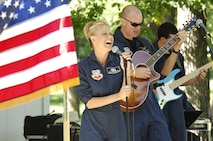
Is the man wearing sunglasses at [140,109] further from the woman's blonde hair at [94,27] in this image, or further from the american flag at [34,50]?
the american flag at [34,50]

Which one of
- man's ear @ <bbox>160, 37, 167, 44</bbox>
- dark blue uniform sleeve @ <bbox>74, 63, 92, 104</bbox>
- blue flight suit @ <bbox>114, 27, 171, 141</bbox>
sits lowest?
blue flight suit @ <bbox>114, 27, 171, 141</bbox>

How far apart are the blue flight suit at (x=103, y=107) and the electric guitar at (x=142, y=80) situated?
0.54m

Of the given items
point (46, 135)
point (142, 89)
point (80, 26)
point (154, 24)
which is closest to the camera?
point (142, 89)

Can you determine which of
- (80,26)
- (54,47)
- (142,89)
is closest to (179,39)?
(142,89)

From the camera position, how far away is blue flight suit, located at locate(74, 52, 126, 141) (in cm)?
731

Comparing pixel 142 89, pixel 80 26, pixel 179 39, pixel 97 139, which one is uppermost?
pixel 80 26

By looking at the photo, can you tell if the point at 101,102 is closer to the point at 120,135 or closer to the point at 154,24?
the point at 120,135

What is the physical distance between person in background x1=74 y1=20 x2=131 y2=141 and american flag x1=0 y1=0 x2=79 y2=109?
69cm

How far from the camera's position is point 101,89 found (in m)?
7.39

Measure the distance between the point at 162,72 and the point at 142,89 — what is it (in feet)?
2.67

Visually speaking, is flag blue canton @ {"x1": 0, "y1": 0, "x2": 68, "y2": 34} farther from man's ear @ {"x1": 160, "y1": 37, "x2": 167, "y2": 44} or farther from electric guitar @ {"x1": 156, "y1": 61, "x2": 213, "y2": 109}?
electric guitar @ {"x1": 156, "y1": 61, "x2": 213, "y2": 109}

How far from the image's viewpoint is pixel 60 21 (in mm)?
6754

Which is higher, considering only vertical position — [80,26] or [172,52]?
[80,26]

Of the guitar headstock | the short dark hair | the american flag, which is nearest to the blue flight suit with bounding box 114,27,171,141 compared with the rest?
the guitar headstock
